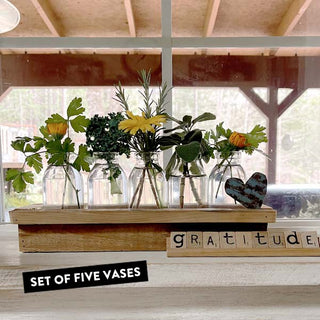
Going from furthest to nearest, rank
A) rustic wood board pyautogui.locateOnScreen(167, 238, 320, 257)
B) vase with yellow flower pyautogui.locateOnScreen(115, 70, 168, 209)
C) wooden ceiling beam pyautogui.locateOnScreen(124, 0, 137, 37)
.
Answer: wooden ceiling beam pyautogui.locateOnScreen(124, 0, 137, 37) → vase with yellow flower pyautogui.locateOnScreen(115, 70, 168, 209) → rustic wood board pyautogui.locateOnScreen(167, 238, 320, 257)

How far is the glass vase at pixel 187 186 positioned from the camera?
2.78ft

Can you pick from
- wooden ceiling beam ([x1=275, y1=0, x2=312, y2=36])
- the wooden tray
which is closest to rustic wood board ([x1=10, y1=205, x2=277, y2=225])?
the wooden tray

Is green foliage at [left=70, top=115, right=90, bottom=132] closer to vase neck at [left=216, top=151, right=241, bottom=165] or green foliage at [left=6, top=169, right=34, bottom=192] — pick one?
green foliage at [left=6, top=169, right=34, bottom=192]

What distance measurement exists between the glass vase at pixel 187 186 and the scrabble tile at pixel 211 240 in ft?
0.34

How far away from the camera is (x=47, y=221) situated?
29.9 inches

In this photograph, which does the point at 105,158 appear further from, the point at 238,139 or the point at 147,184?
the point at 238,139

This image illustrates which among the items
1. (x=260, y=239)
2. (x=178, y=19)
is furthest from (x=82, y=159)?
(x=178, y=19)

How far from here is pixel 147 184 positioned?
848 mm

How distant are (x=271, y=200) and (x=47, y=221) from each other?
959 mm

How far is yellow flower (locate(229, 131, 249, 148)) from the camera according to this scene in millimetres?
842

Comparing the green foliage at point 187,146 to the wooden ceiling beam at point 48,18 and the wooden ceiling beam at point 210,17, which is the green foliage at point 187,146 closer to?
the wooden ceiling beam at point 210,17

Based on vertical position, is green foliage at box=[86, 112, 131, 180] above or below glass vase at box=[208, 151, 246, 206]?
above

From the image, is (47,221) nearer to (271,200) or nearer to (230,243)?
(230,243)

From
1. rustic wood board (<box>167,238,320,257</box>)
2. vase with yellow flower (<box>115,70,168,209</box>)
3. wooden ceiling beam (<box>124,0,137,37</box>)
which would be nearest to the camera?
rustic wood board (<box>167,238,320,257</box>)
